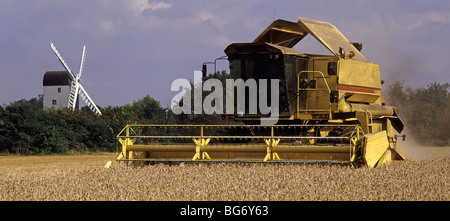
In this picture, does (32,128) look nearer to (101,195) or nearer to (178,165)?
(178,165)

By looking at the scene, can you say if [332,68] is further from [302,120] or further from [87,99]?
[87,99]

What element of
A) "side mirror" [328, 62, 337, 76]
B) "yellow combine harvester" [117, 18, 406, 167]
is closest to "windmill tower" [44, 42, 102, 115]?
"yellow combine harvester" [117, 18, 406, 167]

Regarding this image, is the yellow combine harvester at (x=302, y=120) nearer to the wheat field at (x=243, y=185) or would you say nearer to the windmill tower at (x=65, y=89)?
the wheat field at (x=243, y=185)

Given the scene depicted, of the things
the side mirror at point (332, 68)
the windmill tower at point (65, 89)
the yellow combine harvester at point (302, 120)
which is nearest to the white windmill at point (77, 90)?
the windmill tower at point (65, 89)

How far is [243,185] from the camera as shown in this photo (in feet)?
25.8

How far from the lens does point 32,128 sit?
2267cm

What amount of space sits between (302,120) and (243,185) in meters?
4.42

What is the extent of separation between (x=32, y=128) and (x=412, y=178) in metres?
17.2

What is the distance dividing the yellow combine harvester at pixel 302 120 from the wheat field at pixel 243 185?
411 mm

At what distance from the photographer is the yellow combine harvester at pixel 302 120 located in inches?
416

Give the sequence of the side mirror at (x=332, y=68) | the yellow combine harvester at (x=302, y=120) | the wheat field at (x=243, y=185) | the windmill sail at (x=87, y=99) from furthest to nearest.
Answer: the windmill sail at (x=87, y=99), the side mirror at (x=332, y=68), the yellow combine harvester at (x=302, y=120), the wheat field at (x=243, y=185)

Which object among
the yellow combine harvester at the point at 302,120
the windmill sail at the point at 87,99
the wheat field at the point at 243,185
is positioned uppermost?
the windmill sail at the point at 87,99

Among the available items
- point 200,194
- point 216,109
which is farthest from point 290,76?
point 200,194
